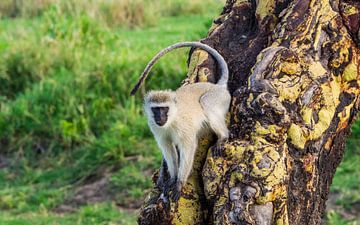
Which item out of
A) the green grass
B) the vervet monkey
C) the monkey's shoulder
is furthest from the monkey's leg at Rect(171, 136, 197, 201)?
the green grass

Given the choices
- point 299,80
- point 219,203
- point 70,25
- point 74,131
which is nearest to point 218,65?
point 299,80

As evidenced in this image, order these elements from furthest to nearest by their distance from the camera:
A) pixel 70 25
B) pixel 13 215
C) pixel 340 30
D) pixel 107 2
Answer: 1. pixel 107 2
2. pixel 70 25
3. pixel 13 215
4. pixel 340 30

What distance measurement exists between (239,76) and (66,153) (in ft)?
16.1

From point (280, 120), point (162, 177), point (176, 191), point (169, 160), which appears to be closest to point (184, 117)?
point (169, 160)

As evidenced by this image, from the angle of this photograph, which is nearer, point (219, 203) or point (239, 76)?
point (219, 203)

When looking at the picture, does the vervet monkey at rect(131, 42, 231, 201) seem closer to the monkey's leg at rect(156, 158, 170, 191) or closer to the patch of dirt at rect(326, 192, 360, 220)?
the monkey's leg at rect(156, 158, 170, 191)

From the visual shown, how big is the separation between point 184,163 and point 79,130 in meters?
5.11

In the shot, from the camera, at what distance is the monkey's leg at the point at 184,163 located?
412 cm

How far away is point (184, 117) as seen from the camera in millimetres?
4582

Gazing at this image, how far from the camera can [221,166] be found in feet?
12.9

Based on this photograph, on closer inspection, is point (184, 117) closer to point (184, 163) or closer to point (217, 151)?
point (184, 163)

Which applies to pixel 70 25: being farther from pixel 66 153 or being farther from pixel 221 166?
pixel 221 166

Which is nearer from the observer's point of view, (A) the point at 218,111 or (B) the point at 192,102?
A: (A) the point at 218,111

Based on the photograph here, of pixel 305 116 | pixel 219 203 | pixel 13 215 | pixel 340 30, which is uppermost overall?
pixel 340 30
